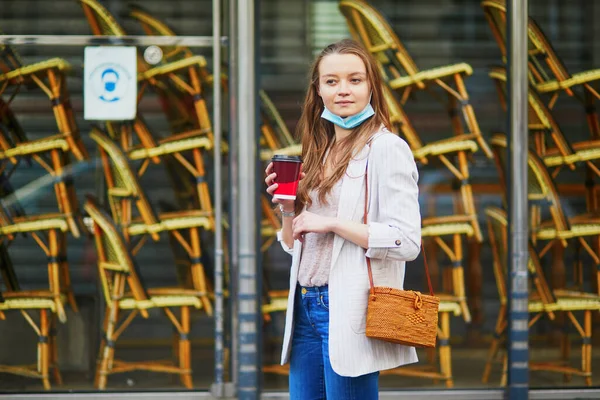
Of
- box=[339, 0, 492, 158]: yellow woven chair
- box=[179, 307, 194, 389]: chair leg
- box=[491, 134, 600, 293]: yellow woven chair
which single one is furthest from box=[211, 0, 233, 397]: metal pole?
box=[491, 134, 600, 293]: yellow woven chair

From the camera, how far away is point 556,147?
18.8ft

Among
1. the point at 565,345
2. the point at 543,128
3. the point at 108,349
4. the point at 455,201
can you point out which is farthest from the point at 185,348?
the point at 543,128

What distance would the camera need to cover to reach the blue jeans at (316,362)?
2.65m

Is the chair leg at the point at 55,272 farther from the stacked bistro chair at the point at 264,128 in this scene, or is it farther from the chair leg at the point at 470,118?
the chair leg at the point at 470,118

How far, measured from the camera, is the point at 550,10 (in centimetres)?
567

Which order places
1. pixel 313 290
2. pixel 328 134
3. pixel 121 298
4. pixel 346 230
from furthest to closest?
pixel 121 298, pixel 328 134, pixel 313 290, pixel 346 230

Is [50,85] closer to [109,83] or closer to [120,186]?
[109,83]

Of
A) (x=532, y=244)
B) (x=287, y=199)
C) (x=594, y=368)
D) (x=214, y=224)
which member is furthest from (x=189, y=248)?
(x=287, y=199)

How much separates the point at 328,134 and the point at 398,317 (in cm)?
64

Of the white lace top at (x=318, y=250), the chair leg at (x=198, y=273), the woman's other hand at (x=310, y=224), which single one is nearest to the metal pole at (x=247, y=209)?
the chair leg at (x=198, y=273)

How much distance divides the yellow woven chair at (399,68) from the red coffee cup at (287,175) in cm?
312

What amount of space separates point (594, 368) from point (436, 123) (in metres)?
1.84

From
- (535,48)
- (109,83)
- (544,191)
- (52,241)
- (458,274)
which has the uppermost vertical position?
(535,48)

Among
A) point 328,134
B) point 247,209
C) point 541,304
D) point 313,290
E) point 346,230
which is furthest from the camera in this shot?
point 541,304
